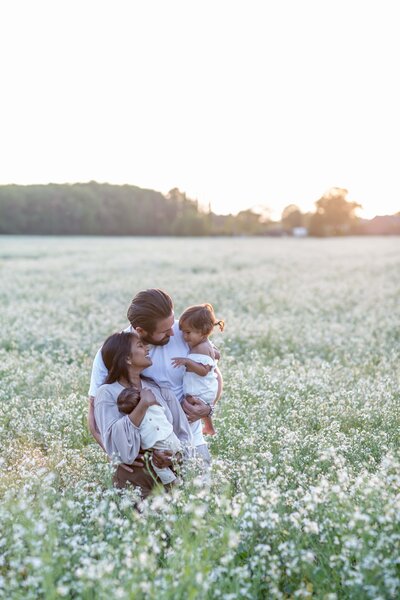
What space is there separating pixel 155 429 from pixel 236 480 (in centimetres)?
89

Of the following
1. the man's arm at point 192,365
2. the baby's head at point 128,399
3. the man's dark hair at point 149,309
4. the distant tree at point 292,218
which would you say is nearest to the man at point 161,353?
the man's dark hair at point 149,309

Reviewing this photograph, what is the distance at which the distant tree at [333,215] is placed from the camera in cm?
11038

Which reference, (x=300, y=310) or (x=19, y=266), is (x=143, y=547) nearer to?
(x=300, y=310)

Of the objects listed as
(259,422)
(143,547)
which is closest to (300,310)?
(259,422)

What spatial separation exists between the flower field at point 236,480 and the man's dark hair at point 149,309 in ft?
3.82

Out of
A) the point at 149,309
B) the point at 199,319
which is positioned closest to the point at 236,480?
the point at 199,319

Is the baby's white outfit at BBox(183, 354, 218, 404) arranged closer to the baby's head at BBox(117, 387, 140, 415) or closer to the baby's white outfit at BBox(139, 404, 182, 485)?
the baby's white outfit at BBox(139, 404, 182, 485)

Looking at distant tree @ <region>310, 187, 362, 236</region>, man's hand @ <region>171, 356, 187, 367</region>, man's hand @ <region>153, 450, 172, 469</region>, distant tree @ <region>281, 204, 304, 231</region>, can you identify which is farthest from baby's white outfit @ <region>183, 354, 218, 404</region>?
distant tree @ <region>281, 204, 304, 231</region>

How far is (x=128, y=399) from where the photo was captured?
5.14m

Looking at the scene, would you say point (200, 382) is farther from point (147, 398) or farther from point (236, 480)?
point (236, 480)

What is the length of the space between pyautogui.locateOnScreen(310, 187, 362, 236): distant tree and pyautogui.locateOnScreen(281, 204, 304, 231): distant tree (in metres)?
8.16

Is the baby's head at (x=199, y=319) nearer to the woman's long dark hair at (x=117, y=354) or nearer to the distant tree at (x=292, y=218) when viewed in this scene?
the woman's long dark hair at (x=117, y=354)

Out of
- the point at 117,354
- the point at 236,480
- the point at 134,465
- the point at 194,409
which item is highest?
the point at 117,354

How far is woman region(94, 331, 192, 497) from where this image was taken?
16.7 feet
